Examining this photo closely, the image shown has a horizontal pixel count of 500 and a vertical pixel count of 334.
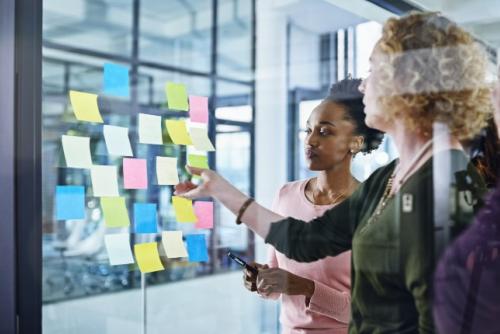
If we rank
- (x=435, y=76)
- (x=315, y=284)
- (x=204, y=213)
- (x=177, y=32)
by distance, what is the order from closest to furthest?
(x=435, y=76) → (x=315, y=284) → (x=204, y=213) → (x=177, y=32)

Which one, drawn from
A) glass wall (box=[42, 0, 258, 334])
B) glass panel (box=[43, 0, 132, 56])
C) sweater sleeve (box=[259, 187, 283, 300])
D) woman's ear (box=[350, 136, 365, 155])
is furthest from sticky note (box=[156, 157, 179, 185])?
glass panel (box=[43, 0, 132, 56])

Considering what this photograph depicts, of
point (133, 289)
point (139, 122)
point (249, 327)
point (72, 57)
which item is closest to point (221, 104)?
point (139, 122)

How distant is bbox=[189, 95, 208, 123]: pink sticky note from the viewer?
1.62 m

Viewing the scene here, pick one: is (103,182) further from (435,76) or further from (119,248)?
(435,76)

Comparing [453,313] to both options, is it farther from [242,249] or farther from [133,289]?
[133,289]

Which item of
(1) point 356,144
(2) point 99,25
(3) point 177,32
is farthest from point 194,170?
(2) point 99,25

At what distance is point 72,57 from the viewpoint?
3.47 meters

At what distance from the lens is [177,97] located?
5.53 feet

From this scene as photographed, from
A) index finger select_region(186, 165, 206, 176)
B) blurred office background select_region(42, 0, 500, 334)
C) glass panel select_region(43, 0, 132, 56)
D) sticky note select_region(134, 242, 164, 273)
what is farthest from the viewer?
glass panel select_region(43, 0, 132, 56)

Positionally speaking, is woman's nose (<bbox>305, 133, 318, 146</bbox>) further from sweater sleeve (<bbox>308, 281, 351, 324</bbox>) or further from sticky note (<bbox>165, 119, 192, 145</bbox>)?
sticky note (<bbox>165, 119, 192, 145</bbox>)

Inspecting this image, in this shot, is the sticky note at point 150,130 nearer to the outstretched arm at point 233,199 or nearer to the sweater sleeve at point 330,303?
the outstretched arm at point 233,199


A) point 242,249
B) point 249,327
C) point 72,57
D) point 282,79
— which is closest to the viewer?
point 242,249

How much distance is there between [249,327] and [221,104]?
2.67ft

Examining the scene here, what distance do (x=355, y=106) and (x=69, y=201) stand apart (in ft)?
A: 3.47
